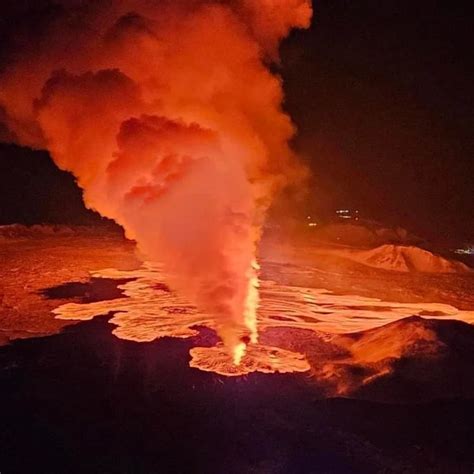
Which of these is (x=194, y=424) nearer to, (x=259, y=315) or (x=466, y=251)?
(x=259, y=315)

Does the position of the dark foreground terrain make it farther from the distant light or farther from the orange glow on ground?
the distant light

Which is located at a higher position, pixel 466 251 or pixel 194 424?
pixel 466 251

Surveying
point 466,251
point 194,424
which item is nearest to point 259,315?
point 194,424

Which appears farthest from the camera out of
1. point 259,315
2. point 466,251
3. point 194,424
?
point 466,251

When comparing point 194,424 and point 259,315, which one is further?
point 259,315

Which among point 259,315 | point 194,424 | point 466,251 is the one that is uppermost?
point 466,251

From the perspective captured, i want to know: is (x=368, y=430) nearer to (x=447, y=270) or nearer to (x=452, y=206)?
(x=447, y=270)

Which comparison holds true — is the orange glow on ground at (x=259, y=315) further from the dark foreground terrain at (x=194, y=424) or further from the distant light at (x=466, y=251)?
the distant light at (x=466, y=251)

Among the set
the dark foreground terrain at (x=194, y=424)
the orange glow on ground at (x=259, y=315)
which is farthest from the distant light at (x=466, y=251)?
the dark foreground terrain at (x=194, y=424)

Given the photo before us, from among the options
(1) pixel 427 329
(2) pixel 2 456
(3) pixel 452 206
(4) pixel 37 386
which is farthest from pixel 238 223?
(3) pixel 452 206
